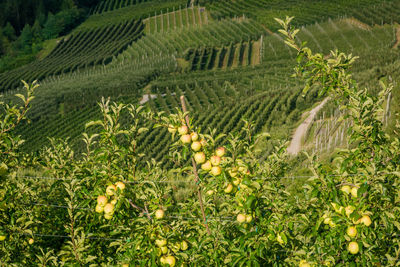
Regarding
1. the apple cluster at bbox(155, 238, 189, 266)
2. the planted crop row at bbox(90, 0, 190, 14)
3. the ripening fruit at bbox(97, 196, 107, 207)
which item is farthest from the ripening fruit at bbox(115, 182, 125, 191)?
the planted crop row at bbox(90, 0, 190, 14)

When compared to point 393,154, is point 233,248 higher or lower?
lower

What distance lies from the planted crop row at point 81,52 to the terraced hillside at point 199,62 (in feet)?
0.54

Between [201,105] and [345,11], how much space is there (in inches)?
1114

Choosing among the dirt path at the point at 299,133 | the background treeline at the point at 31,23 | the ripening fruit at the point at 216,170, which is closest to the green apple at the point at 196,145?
the ripening fruit at the point at 216,170

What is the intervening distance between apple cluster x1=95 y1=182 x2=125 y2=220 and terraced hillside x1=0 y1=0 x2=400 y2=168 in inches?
573

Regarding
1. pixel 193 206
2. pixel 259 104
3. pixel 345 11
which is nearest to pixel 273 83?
pixel 259 104

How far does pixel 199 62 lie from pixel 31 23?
48.2 meters

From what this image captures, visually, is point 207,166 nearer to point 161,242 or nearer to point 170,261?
point 161,242

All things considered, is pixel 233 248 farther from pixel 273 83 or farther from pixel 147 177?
pixel 273 83

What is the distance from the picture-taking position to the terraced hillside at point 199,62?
23.8 metres

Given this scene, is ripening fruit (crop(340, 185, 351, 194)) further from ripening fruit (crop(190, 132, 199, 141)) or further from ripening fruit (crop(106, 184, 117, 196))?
ripening fruit (crop(106, 184, 117, 196))

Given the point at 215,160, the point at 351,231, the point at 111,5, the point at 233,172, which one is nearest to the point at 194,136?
the point at 215,160

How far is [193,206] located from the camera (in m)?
4.10

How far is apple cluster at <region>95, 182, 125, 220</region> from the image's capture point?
3.38m
